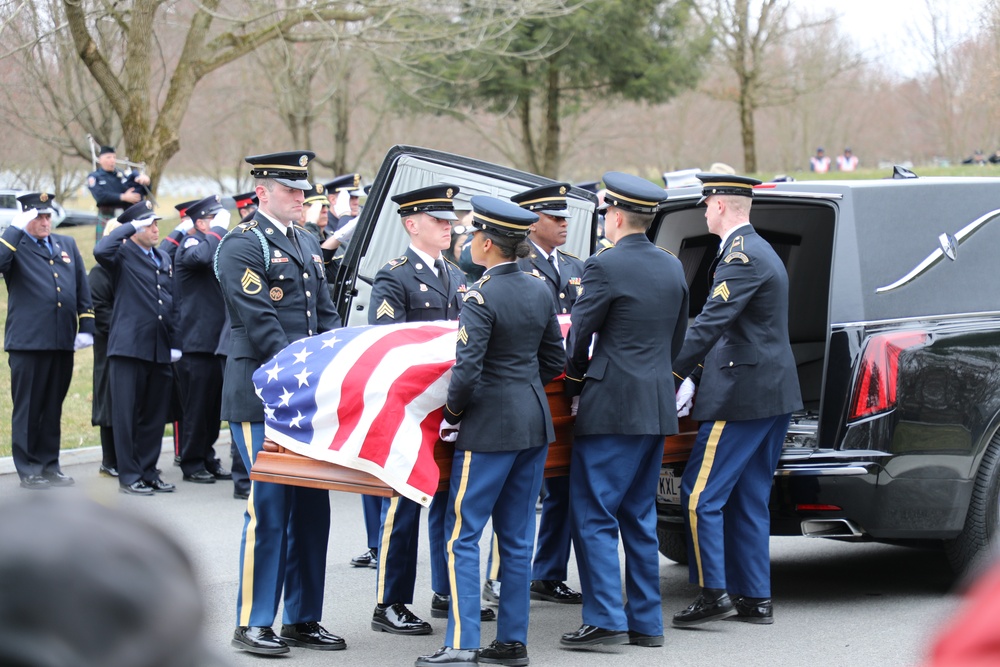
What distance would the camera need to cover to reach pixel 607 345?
5445 mm

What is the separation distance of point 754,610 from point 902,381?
1226mm

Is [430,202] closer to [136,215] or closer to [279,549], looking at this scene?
[279,549]

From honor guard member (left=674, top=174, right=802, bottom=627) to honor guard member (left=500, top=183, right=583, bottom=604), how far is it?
30.0 inches

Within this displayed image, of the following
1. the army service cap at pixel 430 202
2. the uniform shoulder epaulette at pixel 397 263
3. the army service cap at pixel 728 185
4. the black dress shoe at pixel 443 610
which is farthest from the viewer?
the uniform shoulder epaulette at pixel 397 263

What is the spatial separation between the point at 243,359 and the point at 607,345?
1596 millimetres

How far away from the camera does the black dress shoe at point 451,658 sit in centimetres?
498

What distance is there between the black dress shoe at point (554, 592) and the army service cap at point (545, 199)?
198 centimetres

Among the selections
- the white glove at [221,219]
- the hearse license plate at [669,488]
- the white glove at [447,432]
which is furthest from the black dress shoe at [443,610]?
the white glove at [221,219]

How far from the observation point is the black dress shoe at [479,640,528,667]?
5.14 meters

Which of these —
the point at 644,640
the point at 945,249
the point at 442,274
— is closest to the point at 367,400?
the point at 442,274

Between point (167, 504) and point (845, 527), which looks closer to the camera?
point (845, 527)

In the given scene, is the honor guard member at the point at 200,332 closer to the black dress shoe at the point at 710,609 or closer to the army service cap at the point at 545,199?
the army service cap at the point at 545,199

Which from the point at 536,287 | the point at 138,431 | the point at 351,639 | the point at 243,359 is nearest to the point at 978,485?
the point at 536,287

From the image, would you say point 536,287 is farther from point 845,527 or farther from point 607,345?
point 845,527
